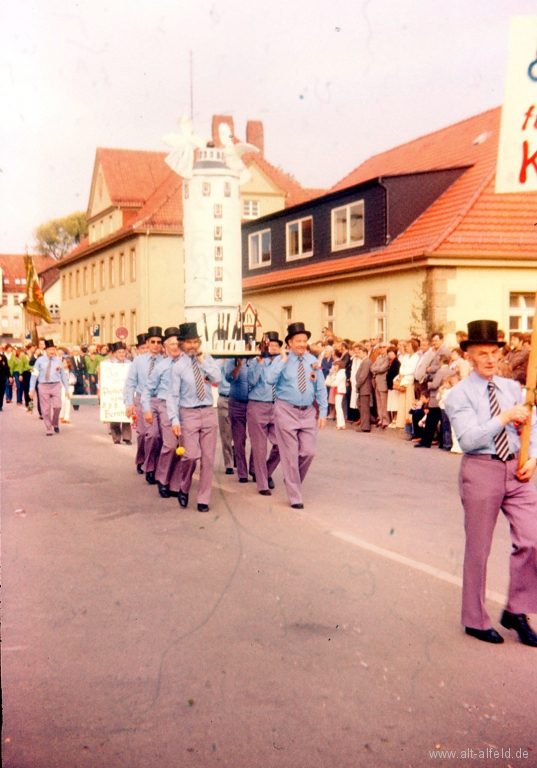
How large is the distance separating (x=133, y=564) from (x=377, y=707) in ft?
11.3

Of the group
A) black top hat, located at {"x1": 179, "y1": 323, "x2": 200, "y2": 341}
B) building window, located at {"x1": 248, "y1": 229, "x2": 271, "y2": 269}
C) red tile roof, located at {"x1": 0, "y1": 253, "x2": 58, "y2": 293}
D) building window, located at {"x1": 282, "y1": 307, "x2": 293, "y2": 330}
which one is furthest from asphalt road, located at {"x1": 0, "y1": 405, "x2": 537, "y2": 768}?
red tile roof, located at {"x1": 0, "y1": 253, "x2": 58, "y2": 293}

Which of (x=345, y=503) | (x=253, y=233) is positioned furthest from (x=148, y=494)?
(x=253, y=233)

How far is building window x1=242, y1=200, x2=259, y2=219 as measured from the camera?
4669 centimetres

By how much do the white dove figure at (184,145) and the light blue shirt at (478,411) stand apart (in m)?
18.9

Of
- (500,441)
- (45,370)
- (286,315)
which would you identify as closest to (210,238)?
(45,370)

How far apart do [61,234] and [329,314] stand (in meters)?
64.0

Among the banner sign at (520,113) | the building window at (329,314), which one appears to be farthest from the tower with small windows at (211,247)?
the banner sign at (520,113)

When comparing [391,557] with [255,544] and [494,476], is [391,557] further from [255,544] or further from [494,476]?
[494,476]

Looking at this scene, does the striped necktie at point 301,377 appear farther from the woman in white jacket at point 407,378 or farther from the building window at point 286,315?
the building window at point 286,315

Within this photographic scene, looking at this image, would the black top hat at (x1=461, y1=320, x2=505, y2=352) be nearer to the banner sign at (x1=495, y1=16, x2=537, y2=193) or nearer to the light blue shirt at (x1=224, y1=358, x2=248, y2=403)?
the banner sign at (x1=495, y1=16, x2=537, y2=193)

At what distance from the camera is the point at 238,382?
41.6ft

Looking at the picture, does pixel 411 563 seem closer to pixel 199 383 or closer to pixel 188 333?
pixel 199 383

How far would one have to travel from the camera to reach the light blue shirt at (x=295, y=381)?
1056 centimetres

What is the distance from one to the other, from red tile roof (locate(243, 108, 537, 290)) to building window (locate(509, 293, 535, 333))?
41.6 inches
